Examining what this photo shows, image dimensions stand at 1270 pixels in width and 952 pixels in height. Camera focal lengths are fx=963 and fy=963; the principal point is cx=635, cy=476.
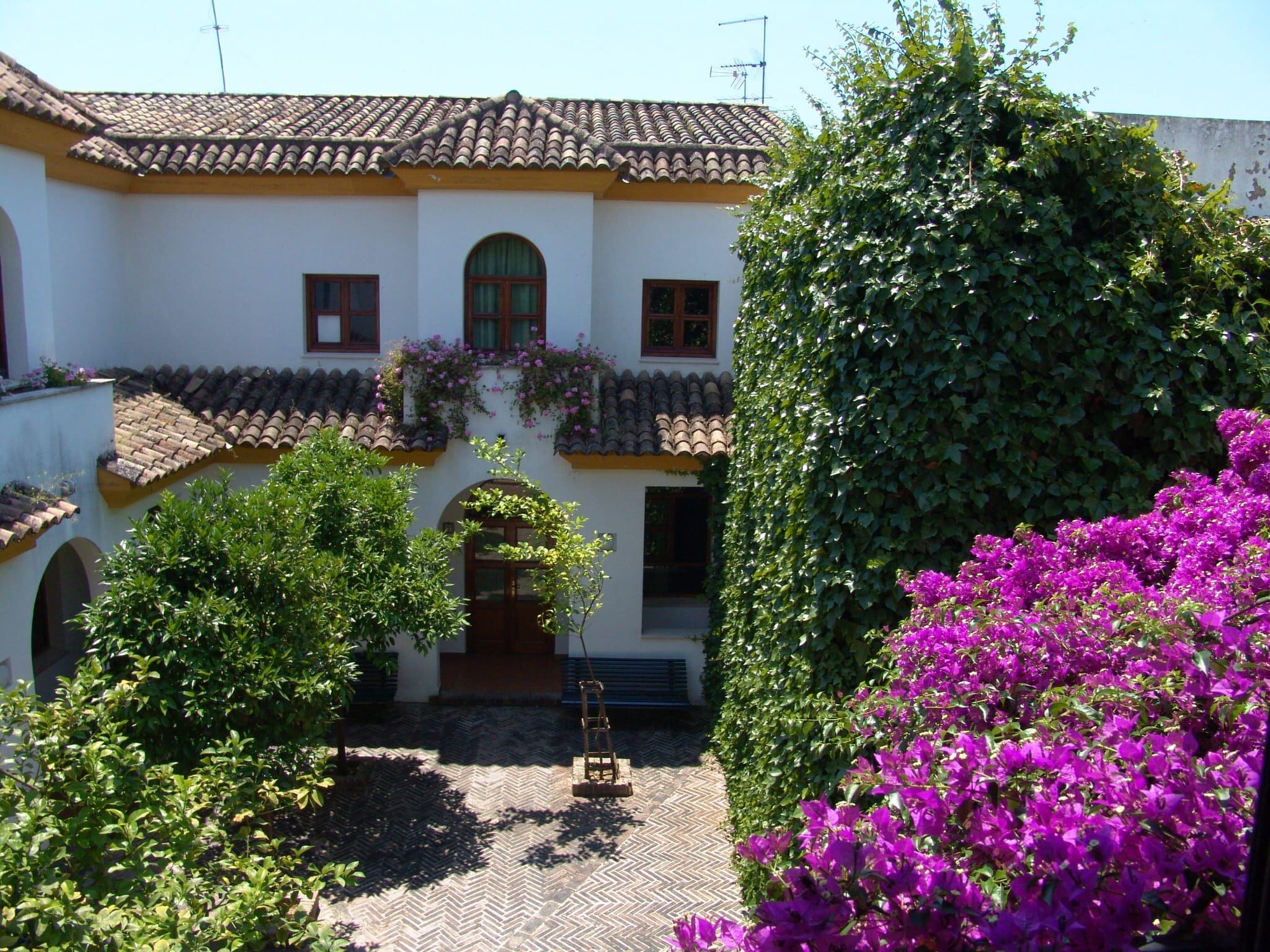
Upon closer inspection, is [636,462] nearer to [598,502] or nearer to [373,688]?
[598,502]

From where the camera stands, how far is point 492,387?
1272cm

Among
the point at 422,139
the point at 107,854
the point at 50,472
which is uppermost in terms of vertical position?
the point at 422,139

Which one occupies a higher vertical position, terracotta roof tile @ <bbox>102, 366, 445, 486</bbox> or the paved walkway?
terracotta roof tile @ <bbox>102, 366, 445, 486</bbox>

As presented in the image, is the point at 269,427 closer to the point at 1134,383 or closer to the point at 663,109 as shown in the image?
the point at 663,109

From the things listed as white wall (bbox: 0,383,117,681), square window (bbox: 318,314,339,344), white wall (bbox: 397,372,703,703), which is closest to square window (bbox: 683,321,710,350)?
white wall (bbox: 397,372,703,703)

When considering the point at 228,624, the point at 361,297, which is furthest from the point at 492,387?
the point at 228,624

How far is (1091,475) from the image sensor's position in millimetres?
6215

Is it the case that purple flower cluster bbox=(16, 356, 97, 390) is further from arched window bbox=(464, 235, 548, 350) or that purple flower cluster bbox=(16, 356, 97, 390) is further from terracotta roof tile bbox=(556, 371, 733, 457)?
terracotta roof tile bbox=(556, 371, 733, 457)

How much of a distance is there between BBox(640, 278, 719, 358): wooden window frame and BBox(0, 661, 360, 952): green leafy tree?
32.0 ft

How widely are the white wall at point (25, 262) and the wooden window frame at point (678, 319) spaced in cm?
751

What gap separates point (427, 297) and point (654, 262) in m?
3.30

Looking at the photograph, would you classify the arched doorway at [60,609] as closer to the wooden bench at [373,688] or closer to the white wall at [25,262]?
the white wall at [25,262]

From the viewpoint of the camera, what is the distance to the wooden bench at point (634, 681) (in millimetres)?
12617

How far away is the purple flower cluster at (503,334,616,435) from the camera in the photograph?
12.6m
